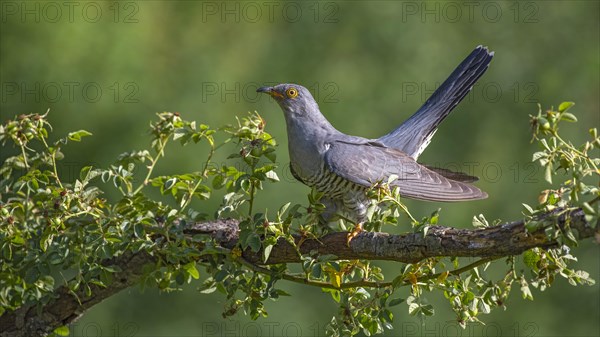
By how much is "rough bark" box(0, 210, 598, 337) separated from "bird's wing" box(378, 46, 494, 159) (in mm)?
1373

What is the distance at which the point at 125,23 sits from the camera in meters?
6.32

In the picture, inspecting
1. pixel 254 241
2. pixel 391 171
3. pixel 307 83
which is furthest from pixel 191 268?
pixel 307 83

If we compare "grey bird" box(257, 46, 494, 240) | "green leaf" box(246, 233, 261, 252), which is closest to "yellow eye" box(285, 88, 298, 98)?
"grey bird" box(257, 46, 494, 240)

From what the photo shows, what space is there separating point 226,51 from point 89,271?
504cm

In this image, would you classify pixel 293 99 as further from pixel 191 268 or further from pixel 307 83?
pixel 307 83

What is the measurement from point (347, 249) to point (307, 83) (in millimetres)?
4602

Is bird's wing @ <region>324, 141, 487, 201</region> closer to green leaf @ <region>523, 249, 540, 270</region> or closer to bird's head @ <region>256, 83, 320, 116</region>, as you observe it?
bird's head @ <region>256, 83, 320, 116</region>

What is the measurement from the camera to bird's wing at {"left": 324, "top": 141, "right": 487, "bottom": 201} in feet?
10.7

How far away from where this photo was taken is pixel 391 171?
3.44 metres

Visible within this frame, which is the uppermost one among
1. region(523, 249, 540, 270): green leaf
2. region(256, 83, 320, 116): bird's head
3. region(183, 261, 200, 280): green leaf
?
region(256, 83, 320, 116): bird's head

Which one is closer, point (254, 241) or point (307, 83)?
point (254, 241)

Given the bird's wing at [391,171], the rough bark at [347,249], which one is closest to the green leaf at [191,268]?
the rough bark at [347,249]

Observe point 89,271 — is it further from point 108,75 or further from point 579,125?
point 579,125

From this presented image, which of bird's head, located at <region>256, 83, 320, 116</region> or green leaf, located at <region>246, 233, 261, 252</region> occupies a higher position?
bird's head, located at <region>256, 83, 320, 116</region>
